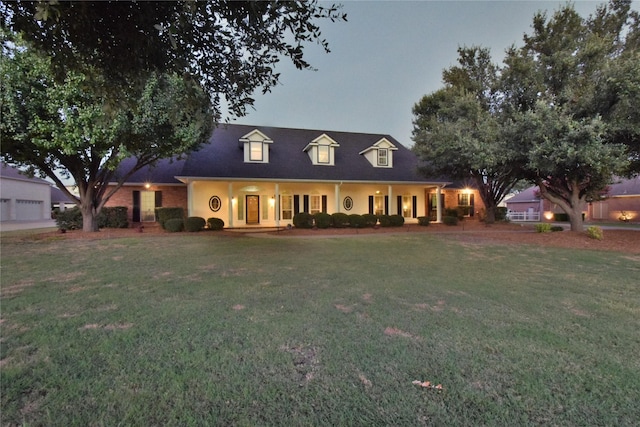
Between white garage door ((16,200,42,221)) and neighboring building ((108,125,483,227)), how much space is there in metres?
20.6

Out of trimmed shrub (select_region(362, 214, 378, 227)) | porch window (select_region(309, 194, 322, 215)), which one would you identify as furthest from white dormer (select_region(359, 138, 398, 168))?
trimmed shrub (select_region(362, 214, 378, 227))

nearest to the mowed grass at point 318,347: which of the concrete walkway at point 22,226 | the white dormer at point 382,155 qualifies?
the white dormer at point 382,155

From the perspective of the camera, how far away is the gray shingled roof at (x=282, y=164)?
18281mm

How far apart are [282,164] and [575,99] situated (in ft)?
46.6

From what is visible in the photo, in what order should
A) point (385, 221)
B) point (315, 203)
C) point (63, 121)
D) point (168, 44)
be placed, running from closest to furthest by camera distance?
1. point (168, 44)
2. point (63, 121)
3. point (385, 221)
4. point (315, 203)

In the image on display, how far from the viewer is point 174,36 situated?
3.47 meters

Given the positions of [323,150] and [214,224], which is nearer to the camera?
[214,224]

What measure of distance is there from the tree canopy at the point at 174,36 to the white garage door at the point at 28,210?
124 ft

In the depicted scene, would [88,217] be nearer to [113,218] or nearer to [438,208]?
[113,218]

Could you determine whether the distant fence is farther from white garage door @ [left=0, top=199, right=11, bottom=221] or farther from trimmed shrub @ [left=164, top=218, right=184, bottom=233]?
white garage door @ [left=0, top=199, right=11, bottom=221]

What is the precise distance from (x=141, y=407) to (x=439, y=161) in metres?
16.0

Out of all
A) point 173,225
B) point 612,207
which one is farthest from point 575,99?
point 612,207

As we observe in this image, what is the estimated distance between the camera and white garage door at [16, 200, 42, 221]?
3124cm

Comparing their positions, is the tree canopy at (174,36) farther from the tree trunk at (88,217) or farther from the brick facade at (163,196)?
the brick facade at (163,196)
